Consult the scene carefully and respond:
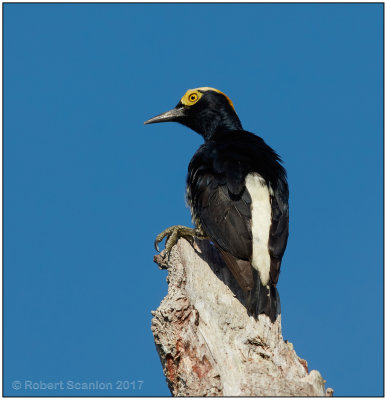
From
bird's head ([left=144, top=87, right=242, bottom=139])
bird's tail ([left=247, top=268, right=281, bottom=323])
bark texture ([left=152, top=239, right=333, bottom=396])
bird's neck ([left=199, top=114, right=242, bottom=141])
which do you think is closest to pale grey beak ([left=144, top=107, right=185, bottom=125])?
bird's head ([left=144, top=87, right=242, bottom=139])

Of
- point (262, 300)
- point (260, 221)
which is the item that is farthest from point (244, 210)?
point (262, 300)

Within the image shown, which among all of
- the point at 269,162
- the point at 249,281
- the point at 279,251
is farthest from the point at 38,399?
the point at 269,162

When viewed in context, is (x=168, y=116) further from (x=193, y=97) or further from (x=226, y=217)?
(x=226, y=217)

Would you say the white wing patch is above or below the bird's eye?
below

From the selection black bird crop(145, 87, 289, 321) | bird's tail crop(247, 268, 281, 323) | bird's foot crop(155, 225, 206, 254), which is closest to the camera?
bird's tail crop(247, 268, 281, 323)

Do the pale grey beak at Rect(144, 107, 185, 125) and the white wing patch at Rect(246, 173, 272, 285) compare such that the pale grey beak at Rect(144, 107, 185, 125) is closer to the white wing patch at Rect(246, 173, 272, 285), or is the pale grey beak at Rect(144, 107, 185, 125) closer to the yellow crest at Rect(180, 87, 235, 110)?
the yellow crest at Rect(180, 87, 235, 110)

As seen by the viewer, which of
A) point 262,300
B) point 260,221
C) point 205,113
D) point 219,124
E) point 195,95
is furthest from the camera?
point 195,95

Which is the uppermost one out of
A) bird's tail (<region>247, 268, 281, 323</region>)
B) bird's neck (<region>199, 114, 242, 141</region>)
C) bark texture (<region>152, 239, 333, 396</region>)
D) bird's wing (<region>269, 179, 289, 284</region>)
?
bird's neck (<region>199, 114, 242, 141</region>)
